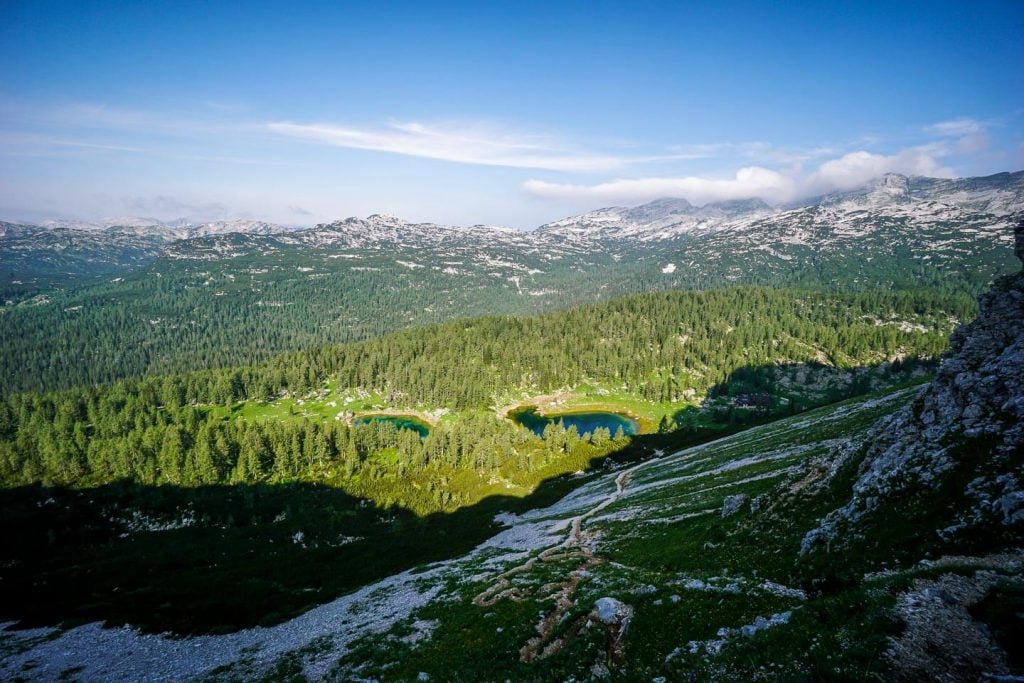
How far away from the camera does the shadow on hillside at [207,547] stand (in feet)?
176

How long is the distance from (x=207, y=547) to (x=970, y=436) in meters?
98.5

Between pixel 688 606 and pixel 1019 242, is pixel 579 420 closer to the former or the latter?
pixel 1019 242

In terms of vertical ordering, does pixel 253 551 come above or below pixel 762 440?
below

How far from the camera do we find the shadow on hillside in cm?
5375

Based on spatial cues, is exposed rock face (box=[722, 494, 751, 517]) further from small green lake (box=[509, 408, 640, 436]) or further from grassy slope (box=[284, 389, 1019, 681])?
small green lake (box=[509, 408, 640, 436])

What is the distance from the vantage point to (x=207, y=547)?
76062mm

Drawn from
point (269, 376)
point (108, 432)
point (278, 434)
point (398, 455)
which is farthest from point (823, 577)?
point (269, 376)

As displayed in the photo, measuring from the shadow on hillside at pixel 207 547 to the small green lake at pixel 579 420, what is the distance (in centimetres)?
4769

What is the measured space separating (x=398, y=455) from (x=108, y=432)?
105 metres

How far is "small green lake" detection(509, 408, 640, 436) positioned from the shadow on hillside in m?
47.7

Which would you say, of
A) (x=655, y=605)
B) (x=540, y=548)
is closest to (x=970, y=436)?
(x=655, y=605)

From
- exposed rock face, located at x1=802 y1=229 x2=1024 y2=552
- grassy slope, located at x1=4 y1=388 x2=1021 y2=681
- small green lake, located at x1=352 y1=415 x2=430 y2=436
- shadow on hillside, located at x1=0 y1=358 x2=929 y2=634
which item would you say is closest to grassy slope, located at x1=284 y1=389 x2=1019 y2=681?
grassy slope, located at x1=4 y1=388 x2=1021 y2=681

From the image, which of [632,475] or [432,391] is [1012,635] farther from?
[432,391]

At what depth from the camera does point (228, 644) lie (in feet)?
135
